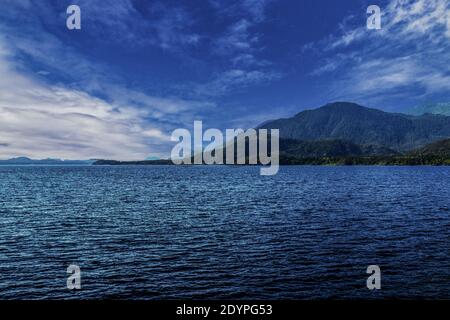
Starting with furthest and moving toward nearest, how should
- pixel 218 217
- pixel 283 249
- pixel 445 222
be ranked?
pixel 218 217 → pixel 445 222 → pixel 283 249

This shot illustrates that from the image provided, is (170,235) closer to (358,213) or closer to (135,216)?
(135,216)

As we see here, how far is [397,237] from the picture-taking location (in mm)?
52375

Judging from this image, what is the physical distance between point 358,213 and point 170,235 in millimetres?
42043

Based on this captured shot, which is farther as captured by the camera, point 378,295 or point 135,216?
point 135,216

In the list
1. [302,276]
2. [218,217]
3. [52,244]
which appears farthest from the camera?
[218,217]

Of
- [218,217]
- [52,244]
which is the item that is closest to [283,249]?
[218,217]

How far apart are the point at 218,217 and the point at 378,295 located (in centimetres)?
4248

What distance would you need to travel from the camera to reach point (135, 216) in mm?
72688

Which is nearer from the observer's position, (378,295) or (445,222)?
(378,295)

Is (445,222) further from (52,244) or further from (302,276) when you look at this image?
(52,244)

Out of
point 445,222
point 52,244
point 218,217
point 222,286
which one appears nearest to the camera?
point 222,286
